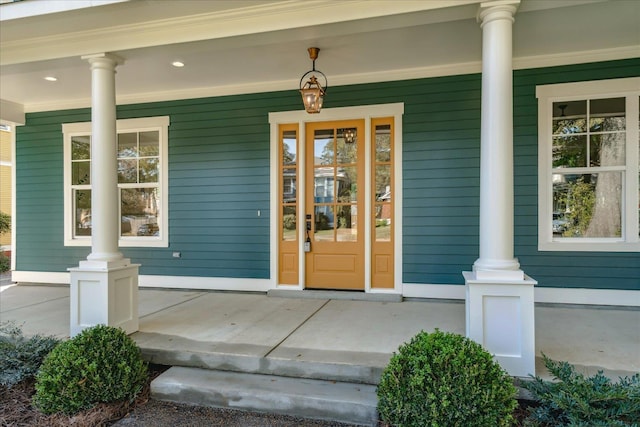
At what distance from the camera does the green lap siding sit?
4.38 m

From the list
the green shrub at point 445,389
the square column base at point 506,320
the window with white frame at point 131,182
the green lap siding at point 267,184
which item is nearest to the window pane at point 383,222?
the green lap siding at point 267,184

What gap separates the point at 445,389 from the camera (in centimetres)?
211

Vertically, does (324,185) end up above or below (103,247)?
above

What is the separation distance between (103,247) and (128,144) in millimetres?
2802

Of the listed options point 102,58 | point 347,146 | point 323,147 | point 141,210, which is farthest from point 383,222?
point 141,210

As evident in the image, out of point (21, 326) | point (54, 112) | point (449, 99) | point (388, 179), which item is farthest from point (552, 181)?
point (54, 112)

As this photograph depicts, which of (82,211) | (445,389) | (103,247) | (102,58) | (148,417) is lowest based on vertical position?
(148,417)

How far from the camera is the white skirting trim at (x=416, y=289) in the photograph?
4.23m

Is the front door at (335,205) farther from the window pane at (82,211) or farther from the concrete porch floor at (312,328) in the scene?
the window pane at (82,211)

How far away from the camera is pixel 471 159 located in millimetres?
4551

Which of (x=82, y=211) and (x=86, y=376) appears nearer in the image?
(x=86, y=376)

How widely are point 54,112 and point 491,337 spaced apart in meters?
6.57

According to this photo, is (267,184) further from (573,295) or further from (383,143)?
(573,295)

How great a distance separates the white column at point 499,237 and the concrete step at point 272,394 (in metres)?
0.89
